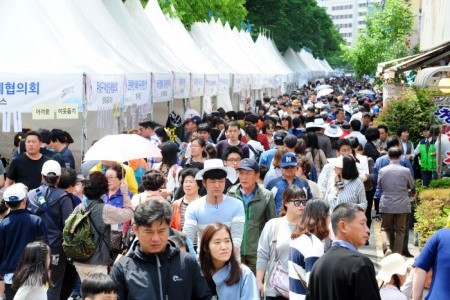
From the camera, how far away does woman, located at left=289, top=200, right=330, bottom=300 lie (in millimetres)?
6418

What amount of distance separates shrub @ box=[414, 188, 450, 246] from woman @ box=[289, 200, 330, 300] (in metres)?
3.56

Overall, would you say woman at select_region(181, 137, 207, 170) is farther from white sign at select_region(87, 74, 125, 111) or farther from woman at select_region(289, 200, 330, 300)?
woman at select_region(289, 200, 330, 300)

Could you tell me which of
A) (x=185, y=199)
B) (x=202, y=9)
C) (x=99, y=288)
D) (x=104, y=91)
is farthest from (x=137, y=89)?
(x=202, y=9)

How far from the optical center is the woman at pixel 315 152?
13.4m

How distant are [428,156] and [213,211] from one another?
9.82m

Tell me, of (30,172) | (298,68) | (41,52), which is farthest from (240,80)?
(298,68)

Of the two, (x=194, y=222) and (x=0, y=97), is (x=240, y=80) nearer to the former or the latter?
(x=0, y=97)

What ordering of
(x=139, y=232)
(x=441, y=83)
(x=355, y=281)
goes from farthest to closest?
(x=441, y=83) → (x=355, y=281) → (x=139, y=232)

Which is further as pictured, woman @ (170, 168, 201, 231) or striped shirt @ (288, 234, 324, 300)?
woman @ (170, 168, 201, 231)

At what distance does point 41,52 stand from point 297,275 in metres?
7.98

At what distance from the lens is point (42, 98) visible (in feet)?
41.2

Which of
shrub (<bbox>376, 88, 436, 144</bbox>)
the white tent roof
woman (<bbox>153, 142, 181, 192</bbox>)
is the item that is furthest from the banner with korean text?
shrub (<bbox>376, 88, 436, 144</bbox>)

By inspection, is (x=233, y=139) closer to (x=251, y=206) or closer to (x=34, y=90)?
(x=34, y=90)

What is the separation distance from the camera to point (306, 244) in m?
6.46
